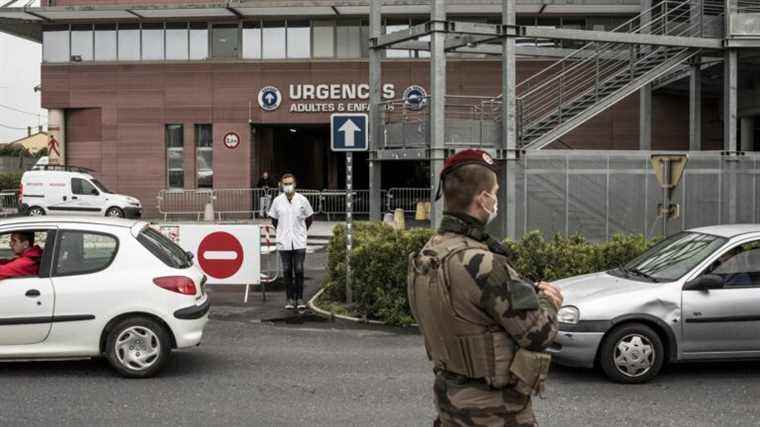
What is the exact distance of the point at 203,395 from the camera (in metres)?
6.83

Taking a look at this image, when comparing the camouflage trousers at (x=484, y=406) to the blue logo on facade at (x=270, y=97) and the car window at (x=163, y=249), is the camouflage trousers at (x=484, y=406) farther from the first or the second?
the blue logo on facade at (x=270, y=97)

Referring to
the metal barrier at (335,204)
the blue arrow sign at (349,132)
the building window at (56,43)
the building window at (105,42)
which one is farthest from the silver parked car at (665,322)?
the building window at (56,43)

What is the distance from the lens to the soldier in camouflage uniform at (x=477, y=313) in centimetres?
273

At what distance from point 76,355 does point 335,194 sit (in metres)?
21.5

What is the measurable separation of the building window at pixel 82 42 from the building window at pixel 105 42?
0.26 m

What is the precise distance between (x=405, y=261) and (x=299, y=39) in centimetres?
2192

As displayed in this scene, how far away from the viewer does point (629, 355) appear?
711cm

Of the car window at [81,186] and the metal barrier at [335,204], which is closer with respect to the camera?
the car window at [81,186]

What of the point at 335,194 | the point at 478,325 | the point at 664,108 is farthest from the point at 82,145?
the point at 478,325

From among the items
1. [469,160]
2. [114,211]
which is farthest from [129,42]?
[469,160]

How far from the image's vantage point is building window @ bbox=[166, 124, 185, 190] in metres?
31.5

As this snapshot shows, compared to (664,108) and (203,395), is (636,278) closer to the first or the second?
(203,395)

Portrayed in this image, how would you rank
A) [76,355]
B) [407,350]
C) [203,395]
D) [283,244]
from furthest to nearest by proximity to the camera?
[283,244]
[407,350]
[76,355]
[203,395]

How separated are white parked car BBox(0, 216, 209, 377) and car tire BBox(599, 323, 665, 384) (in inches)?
145
